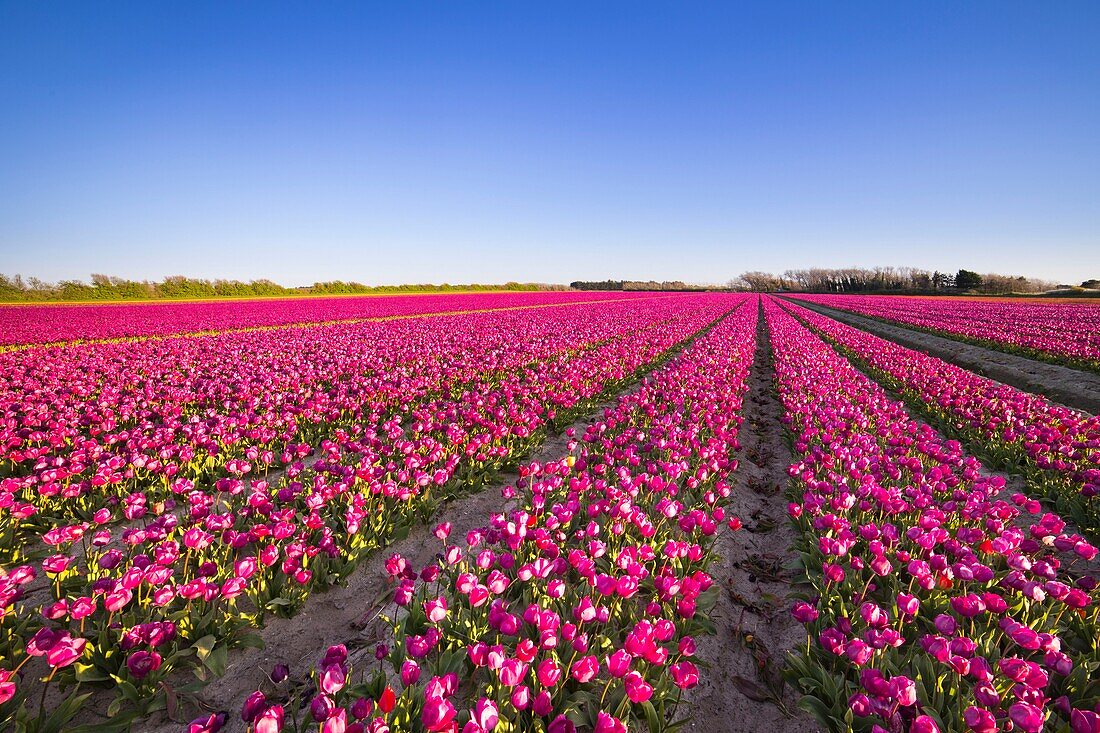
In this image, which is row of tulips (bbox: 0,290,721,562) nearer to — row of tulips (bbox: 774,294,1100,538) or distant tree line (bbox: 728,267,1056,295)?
row of tulips (bbox: 774,294,1100,538)

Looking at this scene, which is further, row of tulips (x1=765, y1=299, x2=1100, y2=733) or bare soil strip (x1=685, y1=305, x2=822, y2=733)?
bare soil strip (x1=685, y1=305, x2=822, y2=733)

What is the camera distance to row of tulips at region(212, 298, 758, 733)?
2129 millimetres

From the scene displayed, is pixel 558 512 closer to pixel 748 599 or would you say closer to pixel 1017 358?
pixel 748 599

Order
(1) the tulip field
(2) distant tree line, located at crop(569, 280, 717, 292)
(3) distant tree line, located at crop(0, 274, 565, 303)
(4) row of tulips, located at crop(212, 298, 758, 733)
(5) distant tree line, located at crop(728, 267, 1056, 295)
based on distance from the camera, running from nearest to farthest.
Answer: (4) row of tulips, located at crop(212, 298, 758, 733), (1) the tulip field, (3) distant tree line, located at crop(0, 274, 565, 303), (5) distant tree line, located at crop(728, 267, 1056, 295), (2) distant tree line, located at crop(569, 280, 717, 292)

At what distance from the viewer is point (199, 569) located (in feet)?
10.3

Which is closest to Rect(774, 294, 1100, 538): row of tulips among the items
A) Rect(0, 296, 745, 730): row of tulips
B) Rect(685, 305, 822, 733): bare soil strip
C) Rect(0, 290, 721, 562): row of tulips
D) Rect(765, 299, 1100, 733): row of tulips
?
Rect(765, 299, 1100, 733): row of tulips

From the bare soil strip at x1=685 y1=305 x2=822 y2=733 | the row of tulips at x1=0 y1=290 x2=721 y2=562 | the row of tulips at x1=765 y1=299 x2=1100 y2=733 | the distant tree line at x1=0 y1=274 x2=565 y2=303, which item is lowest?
the bare soil strip at x1=685 y1=305 x2=822 y2=733

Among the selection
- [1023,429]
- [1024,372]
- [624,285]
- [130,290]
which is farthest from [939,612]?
[624,285]

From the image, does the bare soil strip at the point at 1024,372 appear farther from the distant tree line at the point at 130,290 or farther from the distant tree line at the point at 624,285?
the distant tree line at the point at 624,285

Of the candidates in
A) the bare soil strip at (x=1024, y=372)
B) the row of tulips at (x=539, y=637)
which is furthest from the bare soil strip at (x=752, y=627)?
the bare soil strip at (x=1024, y=372)

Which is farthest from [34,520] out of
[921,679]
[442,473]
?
[921,679]

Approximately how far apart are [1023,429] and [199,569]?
10.3 meters

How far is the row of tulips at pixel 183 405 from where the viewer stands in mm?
4844

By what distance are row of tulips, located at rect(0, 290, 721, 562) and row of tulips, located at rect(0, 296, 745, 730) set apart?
1.60 feet
